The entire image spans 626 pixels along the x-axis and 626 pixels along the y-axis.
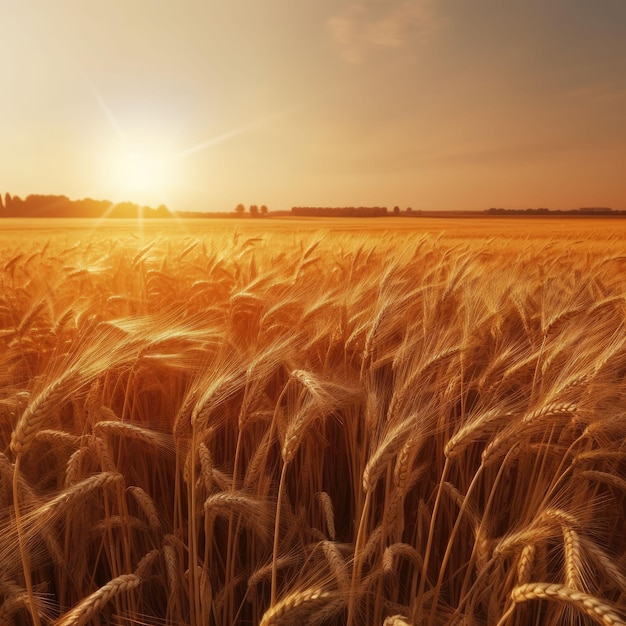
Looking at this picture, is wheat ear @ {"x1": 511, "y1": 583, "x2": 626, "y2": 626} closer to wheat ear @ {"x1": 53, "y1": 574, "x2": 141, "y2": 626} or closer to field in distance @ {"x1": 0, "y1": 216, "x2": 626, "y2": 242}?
wheat ear @ {"x1": 53, "y1": 574, "x2": 141, "y2": 626}

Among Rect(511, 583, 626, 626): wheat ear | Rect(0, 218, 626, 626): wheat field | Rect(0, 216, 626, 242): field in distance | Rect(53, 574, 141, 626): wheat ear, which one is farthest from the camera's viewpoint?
Rect(0, 216, 626, 242): field in distance

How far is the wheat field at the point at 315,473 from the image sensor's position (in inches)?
40.4

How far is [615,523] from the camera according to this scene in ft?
4.88

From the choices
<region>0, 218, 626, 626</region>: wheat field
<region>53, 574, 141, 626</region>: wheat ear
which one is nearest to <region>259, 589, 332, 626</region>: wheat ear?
<region>0, 218, 626, 626</region>: wheat field

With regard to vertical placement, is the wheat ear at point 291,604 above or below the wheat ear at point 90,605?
above

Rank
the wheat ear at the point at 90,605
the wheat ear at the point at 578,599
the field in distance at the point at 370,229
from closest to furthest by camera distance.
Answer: the wheat ear at the point at 578,599 → the wheat ear at the point at 90,605 → the field in distance at the point at 370,229

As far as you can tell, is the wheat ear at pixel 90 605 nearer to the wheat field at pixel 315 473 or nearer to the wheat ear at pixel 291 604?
the wheat field at pixel 315 473

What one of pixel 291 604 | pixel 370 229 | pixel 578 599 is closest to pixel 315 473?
pixel 291 604

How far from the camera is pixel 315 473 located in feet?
5.29

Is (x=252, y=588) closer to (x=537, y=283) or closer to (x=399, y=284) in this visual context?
(x=399, y=284)

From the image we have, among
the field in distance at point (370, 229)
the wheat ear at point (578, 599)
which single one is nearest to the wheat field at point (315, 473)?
the wheat ear at point (578, 599)

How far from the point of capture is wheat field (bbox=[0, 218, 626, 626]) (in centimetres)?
103

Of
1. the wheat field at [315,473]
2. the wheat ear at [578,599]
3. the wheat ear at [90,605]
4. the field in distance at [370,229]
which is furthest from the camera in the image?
the field in distance at [370,229]

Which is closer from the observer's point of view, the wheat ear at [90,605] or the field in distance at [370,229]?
the wheat ear at [90,605]
